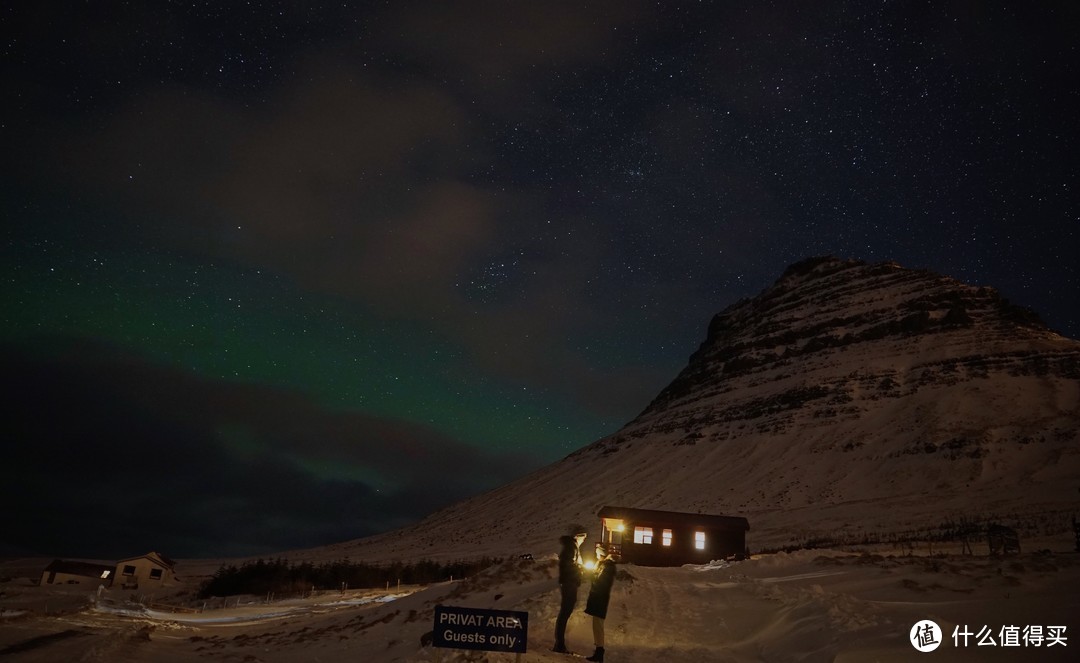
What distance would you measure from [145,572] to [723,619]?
56071 mm

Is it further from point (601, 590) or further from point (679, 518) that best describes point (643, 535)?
point (601, 590)

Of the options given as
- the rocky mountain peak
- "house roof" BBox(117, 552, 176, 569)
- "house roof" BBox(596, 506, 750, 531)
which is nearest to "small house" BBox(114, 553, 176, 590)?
"house roof" BBox(117, 552, 176, 569)

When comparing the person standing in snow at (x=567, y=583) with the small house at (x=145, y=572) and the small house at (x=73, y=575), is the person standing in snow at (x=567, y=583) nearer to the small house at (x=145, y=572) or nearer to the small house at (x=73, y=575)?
the small house at (x=145, y=572)

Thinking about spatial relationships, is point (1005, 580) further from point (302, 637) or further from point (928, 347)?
point (928, 347)

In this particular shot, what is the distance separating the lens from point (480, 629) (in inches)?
318

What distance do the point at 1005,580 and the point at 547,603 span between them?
8.80 m

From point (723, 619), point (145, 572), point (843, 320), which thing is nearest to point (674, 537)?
point (723, 619)

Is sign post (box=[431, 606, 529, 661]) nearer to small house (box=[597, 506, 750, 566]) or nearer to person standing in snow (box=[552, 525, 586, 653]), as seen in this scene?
Answer: person standing in snow (box=[552, 525, 586, 653])

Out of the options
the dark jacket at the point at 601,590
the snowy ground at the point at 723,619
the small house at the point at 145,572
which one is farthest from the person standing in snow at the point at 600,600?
the small house at the point at 145,572

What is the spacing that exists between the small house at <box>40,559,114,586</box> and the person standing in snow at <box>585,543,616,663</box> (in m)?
56.1

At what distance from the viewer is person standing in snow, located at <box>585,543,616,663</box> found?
9.34 m

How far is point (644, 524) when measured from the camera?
36406 mm

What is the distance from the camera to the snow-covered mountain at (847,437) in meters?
47.1

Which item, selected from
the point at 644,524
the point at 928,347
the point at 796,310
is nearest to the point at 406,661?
the point at 644,524
